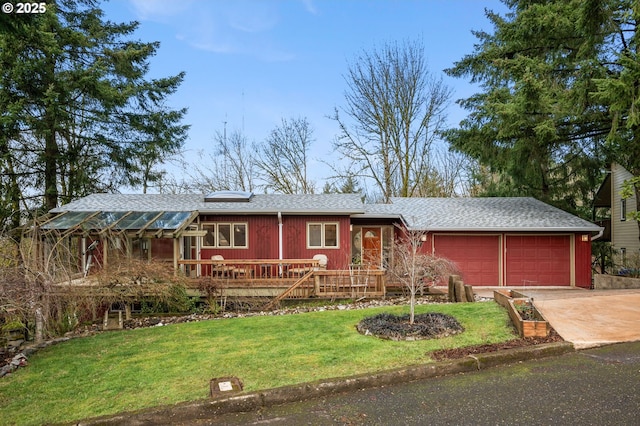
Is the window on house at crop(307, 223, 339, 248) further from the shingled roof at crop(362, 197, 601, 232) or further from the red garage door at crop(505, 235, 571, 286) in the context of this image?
the red garage door at crop(505, 235, 571, 286)

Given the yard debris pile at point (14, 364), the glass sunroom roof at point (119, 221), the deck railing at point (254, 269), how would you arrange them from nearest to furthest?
the yard debris pile at point (14, 364) → the glass sunroom roof at point (119, 221) → the deck railing at point (254, 269)

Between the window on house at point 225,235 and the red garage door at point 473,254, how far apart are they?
7389 mm

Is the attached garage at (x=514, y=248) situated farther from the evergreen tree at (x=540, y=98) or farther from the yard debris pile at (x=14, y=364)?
the yard debris pile at (x=14, y=364)

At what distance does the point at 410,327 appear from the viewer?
6.30 m

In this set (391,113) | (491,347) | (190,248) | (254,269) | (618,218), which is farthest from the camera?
(391,113)

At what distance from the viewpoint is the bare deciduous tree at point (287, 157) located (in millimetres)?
24375

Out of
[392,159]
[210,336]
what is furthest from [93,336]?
[392,159]

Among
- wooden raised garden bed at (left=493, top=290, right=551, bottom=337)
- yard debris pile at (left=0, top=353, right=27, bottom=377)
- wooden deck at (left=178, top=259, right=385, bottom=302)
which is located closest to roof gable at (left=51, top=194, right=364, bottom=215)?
wooden deck at (left=178, top=259, right=385, bottom=302)

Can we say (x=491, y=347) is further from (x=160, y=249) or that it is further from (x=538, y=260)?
(x=160, y=249)

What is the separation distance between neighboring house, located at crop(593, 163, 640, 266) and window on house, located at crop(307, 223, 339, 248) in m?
14.1

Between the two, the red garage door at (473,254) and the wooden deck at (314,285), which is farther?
the red garage door at (473,254)

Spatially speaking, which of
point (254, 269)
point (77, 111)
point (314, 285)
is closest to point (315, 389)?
point (314, 285)

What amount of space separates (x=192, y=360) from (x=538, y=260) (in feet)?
43.0

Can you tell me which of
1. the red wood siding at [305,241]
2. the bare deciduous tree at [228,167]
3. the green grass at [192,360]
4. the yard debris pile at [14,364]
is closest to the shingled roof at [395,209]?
the red wood siding at [305,241]
